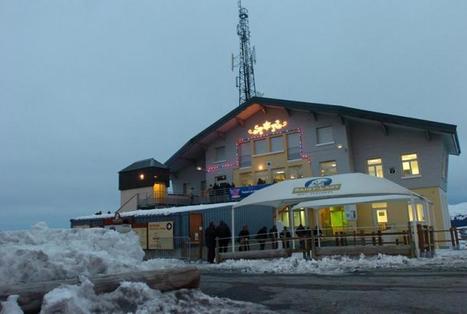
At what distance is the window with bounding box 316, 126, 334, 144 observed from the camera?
111 feet

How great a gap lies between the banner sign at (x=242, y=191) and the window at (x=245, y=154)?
12.5 feet

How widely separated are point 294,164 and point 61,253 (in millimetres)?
28776

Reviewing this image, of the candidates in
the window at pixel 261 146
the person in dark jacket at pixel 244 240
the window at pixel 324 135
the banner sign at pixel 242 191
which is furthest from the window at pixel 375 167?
Answer: the person in dark jacket at pixel 244 240

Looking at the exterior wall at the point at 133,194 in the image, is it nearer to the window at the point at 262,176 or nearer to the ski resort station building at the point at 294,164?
the ski resort station building at the point at 294,164

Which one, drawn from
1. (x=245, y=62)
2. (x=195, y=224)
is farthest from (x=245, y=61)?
(x=195, y=224)

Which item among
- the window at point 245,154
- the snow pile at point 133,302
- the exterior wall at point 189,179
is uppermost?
the window at point 245,154

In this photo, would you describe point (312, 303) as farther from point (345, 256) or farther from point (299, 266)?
point (345, 256)

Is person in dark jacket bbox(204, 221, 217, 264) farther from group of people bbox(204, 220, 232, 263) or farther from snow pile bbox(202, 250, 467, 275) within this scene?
snow pile bbox(202, 250, 467, 275)

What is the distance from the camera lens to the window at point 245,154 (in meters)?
37.8

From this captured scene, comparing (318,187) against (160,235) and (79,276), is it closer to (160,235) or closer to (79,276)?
(160,235)

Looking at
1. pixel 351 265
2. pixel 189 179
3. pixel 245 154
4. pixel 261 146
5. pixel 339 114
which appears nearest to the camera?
pixel 351 265

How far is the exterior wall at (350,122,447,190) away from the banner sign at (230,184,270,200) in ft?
25.3

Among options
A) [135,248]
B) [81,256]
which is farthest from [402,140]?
[81,256]

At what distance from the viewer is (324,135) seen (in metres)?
34.3
